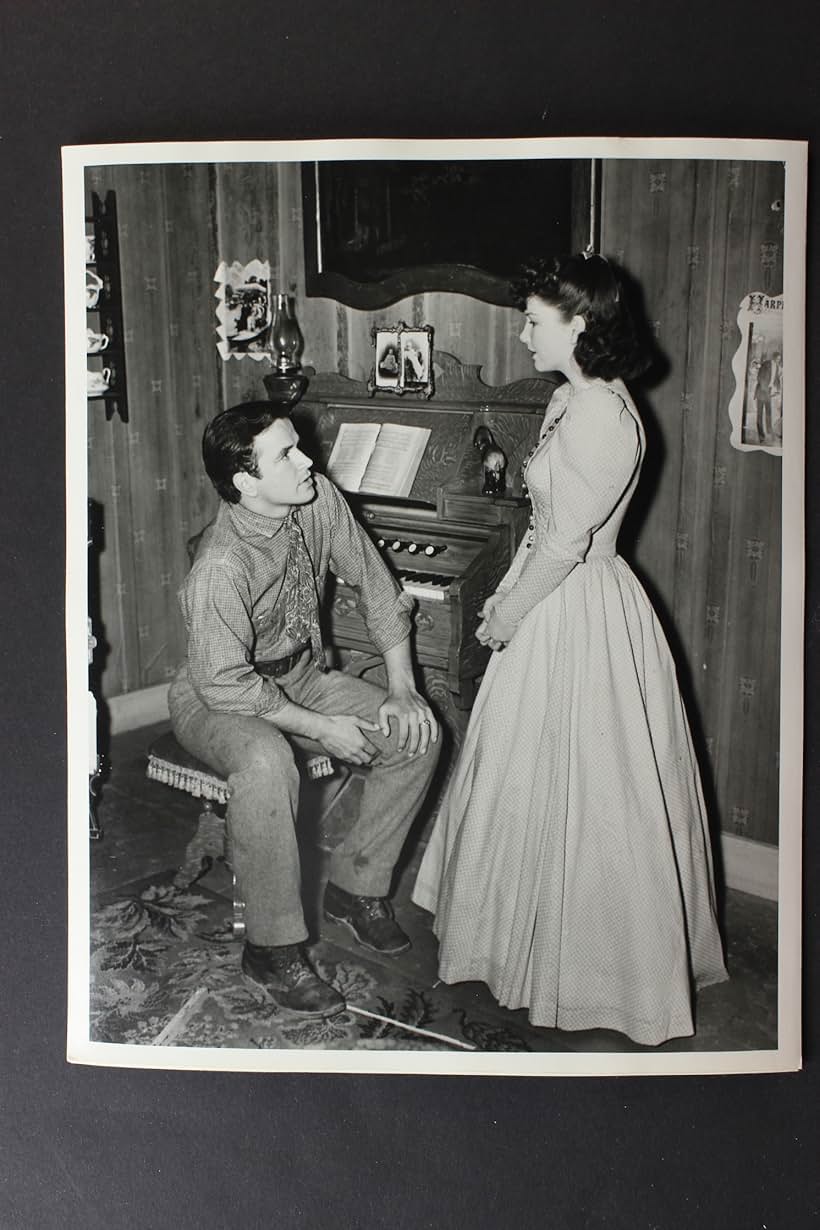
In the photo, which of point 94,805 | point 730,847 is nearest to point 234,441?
point 94,805

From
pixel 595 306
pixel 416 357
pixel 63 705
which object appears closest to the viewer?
pixel 595 306

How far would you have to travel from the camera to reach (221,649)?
186 cm

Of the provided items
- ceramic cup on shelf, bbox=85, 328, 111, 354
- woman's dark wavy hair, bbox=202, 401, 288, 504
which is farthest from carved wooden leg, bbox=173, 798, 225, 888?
ceramic cup on shelf, bbox=85, 328, 111, 354

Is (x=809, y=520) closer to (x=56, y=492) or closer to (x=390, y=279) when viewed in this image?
(x=390, y=279)

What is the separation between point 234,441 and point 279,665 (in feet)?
1.40

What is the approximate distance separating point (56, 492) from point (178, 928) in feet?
2.68

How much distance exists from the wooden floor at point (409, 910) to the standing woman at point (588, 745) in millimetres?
36

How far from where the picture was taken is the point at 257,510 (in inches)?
73.8

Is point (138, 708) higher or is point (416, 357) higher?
point (416, 357)

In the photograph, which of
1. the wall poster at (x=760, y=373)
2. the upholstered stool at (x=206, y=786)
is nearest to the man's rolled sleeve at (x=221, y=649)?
the upholstered stool at (x=206, y=786)

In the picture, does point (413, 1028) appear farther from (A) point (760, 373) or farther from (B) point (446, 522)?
(A) point (760, 373)

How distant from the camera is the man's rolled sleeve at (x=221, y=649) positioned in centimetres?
186

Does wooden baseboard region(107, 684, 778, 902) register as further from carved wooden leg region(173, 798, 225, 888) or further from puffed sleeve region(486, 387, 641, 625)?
puffed sleeve region(486, 387, 641, 625)

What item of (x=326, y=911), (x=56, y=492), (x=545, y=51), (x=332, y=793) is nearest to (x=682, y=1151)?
(x=326, y=911)
